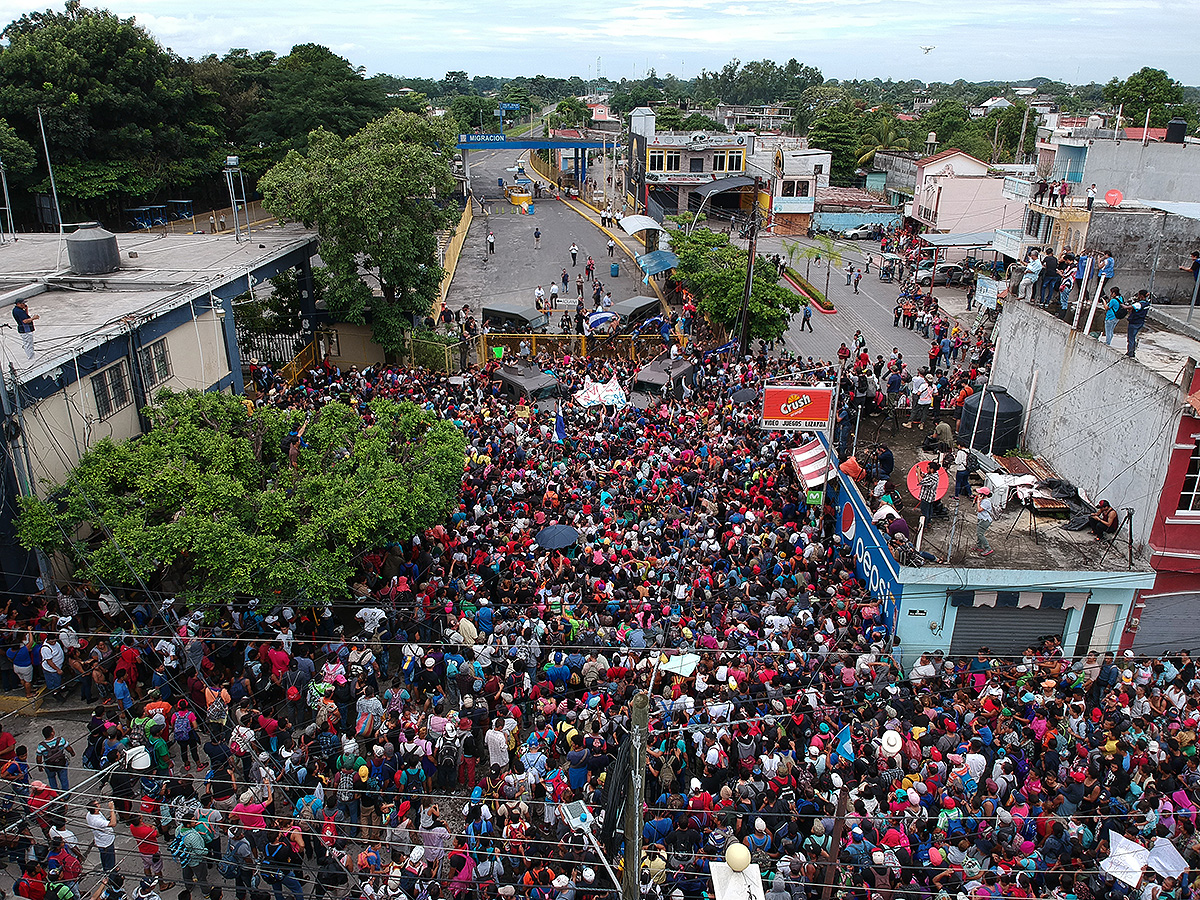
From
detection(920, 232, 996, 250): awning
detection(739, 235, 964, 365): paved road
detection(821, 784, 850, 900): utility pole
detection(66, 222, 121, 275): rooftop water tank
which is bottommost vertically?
detection(739, 235, 964, 365): paved road

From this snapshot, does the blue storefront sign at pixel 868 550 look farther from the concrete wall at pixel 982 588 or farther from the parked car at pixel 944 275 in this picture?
the parked car at pixel 944 275

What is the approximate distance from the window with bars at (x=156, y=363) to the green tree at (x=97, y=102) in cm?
2297

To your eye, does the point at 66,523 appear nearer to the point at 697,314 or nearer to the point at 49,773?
the point at 49,773

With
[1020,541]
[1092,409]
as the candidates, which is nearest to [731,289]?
[1092,409]

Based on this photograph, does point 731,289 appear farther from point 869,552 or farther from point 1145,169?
point 1145,169

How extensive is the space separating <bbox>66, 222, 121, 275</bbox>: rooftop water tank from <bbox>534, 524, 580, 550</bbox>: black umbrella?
1452cm

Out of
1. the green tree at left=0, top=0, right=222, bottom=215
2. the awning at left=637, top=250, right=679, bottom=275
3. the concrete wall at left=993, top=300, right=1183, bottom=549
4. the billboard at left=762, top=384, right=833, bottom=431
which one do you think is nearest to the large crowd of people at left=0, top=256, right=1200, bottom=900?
the billboard at left=762, top=384, right=833, bottom=431

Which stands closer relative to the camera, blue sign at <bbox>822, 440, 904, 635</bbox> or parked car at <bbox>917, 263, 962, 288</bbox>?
blue sign at <bbox>822, 440, 904, 635</bbox>

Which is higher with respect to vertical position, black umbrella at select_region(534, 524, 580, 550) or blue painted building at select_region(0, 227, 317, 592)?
blue painted building at select_region(0, 227, 317, 592)

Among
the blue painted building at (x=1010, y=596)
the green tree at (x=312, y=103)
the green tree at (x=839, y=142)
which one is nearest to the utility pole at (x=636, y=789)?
the blue painted building at (x=1010, y=596)

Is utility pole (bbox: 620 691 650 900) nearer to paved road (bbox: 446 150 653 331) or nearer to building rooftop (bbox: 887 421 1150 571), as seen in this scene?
building rooftop (bbox: 887 421 1150 571)

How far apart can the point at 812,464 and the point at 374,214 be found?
16.1 m

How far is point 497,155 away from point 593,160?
75.4 feet

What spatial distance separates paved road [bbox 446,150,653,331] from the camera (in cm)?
4175
